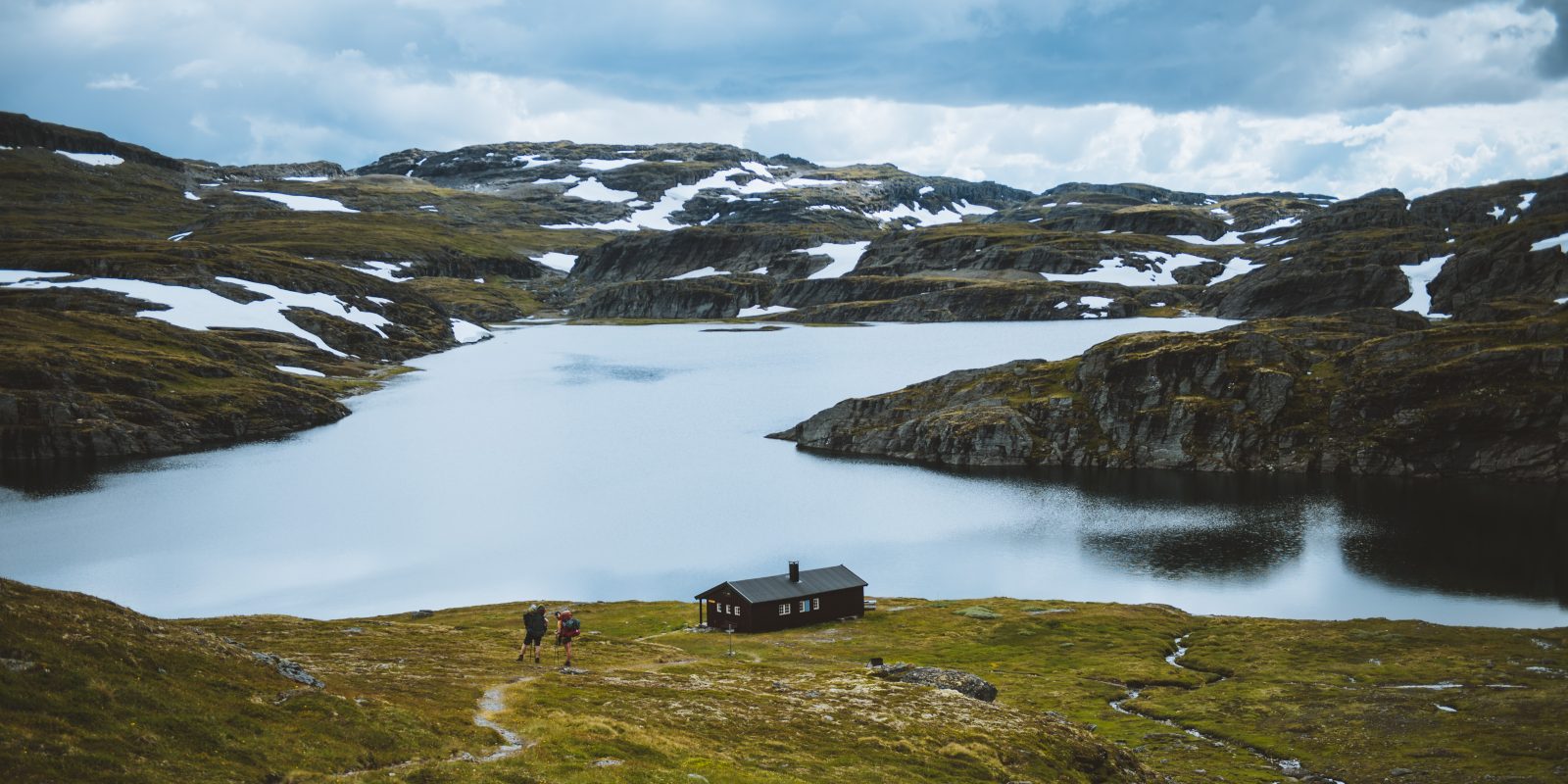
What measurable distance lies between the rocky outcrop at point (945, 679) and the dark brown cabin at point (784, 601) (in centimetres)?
2035

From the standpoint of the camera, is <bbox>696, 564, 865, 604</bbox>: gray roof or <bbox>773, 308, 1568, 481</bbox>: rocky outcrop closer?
<bbox>696, 564, 865, 604</bbox>: gray roof

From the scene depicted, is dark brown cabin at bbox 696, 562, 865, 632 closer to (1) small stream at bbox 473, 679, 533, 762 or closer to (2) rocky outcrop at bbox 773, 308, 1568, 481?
(1) small stream at bbox 473, 679, 533, 762

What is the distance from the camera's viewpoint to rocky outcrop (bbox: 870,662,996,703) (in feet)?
148

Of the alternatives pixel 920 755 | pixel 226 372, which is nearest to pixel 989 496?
pixel 920 755

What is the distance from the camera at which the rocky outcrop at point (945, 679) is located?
148 ft

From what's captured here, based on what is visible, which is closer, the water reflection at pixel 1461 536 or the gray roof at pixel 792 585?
the gray roof at pixel 792 585

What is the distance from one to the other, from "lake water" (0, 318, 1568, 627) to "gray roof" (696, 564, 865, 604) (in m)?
12.8

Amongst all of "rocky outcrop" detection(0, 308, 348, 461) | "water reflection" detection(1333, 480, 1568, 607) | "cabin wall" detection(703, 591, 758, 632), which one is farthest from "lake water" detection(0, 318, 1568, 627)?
"cabin wall" detection(703, 591, 758, 632)

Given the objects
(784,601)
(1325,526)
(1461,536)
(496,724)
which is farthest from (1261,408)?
(496,724)

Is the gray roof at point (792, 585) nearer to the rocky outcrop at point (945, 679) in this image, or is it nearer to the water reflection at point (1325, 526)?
the rocky outcrop at point (945, 679)

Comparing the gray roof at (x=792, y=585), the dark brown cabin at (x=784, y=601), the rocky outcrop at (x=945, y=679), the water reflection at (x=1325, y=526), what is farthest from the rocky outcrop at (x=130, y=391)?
the rocky outcrop at (x=945, y=679)

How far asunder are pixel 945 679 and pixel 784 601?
77.8 ft

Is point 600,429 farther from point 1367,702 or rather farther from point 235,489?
point 1367,702

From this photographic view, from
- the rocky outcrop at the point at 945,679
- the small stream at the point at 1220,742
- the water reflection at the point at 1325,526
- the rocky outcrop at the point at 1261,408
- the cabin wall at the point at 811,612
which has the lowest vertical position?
the small stream at the point at 1220,742
